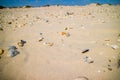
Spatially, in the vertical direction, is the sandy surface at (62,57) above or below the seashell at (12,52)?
below

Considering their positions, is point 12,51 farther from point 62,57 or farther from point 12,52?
point 62,57

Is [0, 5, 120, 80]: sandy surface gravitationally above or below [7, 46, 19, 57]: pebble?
below

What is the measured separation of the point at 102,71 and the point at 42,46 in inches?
56.3

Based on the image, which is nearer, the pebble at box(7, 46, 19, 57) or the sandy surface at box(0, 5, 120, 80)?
the sandy surface at box(0, 5, 120, 80)

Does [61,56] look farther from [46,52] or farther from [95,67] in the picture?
[95,67]

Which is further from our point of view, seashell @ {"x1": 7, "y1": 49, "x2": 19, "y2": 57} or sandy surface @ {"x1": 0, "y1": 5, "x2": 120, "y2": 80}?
seashell @ {"x1": 7, "y1": 49, "x2": 19, "y2": 57}

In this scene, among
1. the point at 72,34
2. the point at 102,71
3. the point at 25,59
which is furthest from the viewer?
the point at 72,34

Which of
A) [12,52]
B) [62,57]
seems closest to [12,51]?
[12,52]

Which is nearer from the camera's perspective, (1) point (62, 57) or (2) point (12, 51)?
(1) point (62, 57)

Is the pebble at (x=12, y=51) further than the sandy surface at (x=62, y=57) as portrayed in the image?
Yes

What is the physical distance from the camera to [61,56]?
2.98 meters

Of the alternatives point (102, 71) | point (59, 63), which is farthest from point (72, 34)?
point (102, 71)

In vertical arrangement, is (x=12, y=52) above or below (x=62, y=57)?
above

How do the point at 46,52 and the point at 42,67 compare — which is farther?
the point at 46,52
